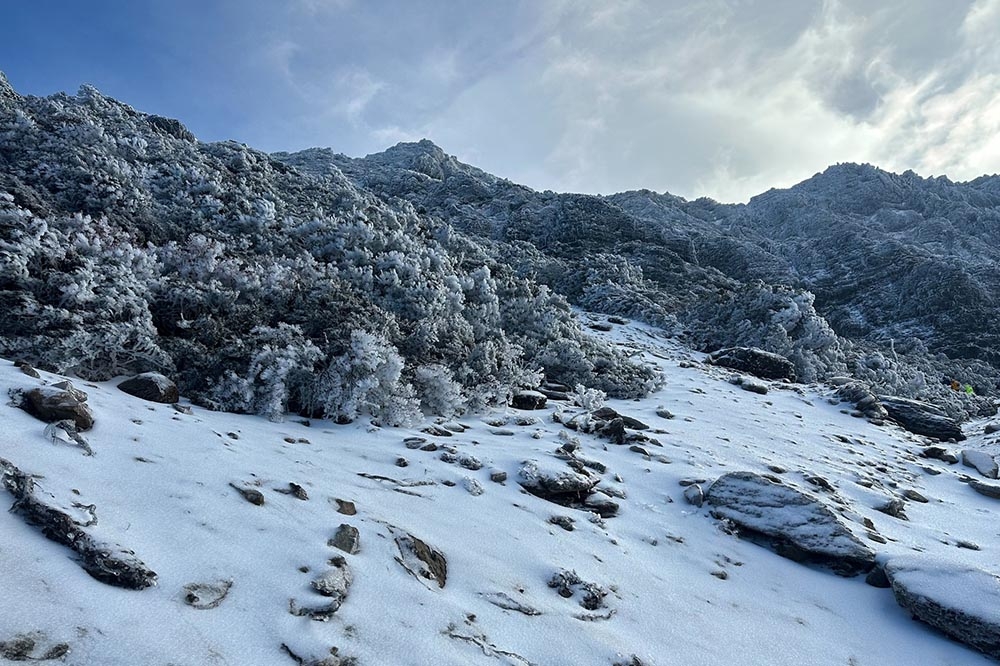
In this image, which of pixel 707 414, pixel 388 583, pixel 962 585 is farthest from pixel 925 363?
pixel 388 583

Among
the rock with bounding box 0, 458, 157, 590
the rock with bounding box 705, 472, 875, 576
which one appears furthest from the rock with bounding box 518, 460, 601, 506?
the rock with bounding box 0, 458, 157, 590

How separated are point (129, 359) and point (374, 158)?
61980 millimetres

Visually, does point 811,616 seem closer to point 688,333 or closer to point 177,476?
point 177,476

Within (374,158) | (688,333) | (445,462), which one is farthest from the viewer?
(374,158)

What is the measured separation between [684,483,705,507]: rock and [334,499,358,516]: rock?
13.2 feet

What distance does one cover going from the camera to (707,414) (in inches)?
436

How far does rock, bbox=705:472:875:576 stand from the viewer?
5434 millimetres

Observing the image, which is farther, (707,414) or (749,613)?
(707,414)

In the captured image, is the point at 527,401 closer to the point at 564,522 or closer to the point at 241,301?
the point at 564,522

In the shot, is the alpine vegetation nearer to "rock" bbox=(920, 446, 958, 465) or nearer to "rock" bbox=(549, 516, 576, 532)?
"rock" bbox=(549, 516, 576, 532)

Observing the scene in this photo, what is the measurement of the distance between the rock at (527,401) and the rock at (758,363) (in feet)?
34.5

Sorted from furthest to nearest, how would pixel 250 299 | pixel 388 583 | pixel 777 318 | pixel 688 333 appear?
1. pixel 688 333
2. pixel 777 318
3. pixel 250 299
4. pixel 388 583

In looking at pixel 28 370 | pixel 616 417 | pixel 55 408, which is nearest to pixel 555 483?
pixel 616 417

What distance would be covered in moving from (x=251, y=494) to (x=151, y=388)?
3.13 metres
